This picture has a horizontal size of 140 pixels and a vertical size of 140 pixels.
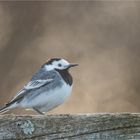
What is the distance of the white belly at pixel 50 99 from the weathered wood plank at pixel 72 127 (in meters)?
1.65

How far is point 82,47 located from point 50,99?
9.54ft

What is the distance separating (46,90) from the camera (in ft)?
13.7

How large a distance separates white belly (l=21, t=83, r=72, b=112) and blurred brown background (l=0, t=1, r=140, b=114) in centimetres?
146

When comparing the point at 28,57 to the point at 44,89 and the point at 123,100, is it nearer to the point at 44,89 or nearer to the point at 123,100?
the point at 123,100

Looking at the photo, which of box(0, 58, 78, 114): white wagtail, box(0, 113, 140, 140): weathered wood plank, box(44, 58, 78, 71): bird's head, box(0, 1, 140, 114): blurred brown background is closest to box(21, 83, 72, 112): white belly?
box(0, 58, 78, 114): white wagtail

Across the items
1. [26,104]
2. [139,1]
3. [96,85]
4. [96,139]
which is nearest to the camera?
[96,139]

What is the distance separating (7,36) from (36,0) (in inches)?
24.0

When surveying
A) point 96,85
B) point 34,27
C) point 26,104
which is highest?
point 34,27

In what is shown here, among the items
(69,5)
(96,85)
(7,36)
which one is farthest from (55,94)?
(69,5)

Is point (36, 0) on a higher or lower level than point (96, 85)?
higher

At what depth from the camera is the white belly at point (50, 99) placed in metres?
3.75

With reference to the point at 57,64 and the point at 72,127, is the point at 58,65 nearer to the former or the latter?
the point at 57,64

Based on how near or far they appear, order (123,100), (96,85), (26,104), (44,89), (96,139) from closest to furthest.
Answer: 1. (96,139)
2. (26,104)
3. (44,89)
4. (123,100)
5. (96,85)

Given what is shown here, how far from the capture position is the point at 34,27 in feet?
23.1
